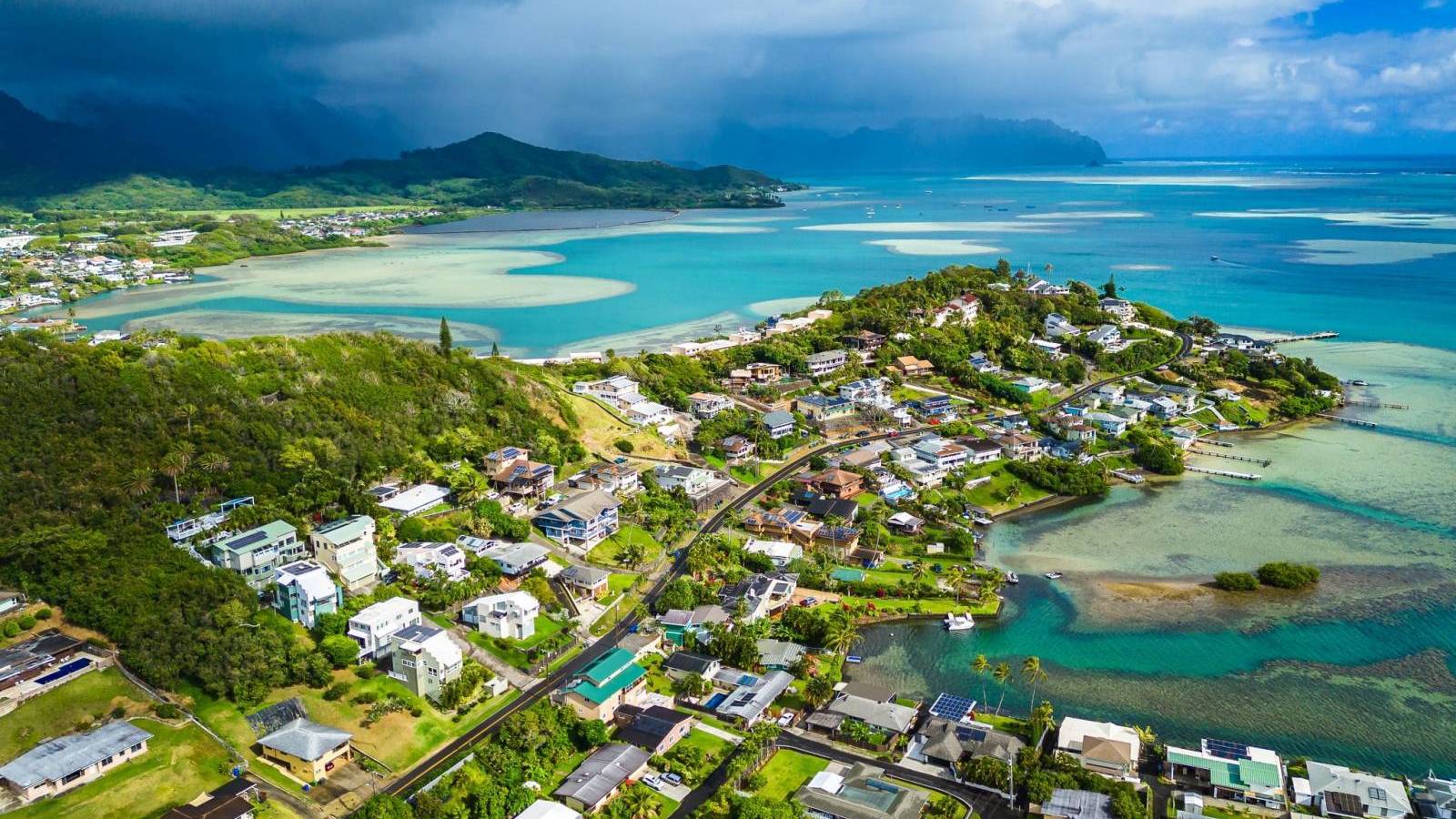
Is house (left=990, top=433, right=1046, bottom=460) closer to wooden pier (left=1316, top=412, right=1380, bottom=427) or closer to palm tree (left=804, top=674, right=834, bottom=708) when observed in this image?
wooden pier (left=1316, top=412, right=1380, bottom=427)

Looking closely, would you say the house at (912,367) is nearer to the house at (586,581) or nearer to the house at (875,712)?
the house at (586,581)

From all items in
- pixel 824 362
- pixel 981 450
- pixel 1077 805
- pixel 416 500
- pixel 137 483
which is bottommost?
pixel 1077 805

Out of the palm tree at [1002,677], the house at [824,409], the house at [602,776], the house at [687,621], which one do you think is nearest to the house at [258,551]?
the house at [687,621]

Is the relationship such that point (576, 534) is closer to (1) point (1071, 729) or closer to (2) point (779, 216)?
(1) point (1071, 729)

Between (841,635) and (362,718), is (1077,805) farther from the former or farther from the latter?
(362,718)

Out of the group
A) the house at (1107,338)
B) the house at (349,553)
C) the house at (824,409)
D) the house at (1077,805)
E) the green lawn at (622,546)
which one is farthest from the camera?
the house at (1107,338)

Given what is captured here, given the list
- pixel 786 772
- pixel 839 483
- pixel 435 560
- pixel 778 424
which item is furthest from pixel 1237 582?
pixel 435 560

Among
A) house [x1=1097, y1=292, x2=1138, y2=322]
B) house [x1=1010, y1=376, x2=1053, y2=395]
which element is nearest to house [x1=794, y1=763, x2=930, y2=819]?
house [x1=1010, y1=376, x2=1053, y2=395]
